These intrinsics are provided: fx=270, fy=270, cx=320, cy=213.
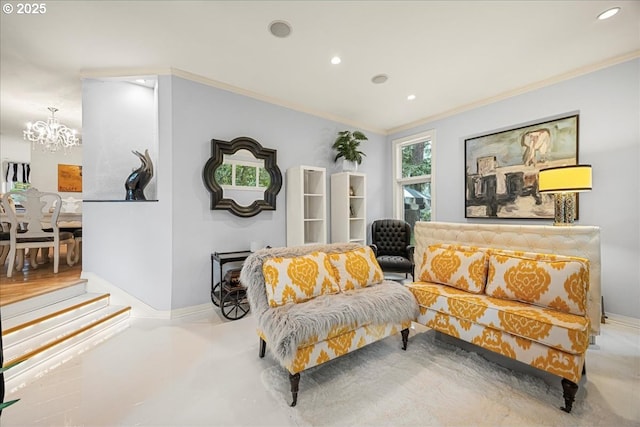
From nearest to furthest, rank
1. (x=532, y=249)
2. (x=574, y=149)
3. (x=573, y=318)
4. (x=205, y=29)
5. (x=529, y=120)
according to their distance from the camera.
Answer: (x=573, y=318) → (x=205, y=29) → (x=532, y=249) → (x=574, y=149) → (x=529, y=120)

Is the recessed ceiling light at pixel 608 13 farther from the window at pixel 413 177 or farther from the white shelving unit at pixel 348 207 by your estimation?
the white shelving unit at pixel 348 207

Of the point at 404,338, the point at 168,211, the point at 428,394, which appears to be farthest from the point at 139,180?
the point at 428,394

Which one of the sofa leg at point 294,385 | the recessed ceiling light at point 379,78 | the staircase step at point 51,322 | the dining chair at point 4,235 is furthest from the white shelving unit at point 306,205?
the dining chair at point 4,235

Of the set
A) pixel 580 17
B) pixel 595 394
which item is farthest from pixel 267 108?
pixel 595 394

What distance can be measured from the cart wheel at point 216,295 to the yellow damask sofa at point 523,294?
2192 mm

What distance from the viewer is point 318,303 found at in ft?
6.59

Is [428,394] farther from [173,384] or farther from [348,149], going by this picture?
[348,149]

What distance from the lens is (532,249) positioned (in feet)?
8.25

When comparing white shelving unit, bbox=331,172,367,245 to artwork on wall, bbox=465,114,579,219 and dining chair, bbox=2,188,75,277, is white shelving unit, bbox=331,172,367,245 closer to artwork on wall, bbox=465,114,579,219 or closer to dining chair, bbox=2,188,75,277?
artwork on wall, bbox=465,114,579,219

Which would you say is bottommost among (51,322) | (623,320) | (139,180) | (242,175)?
(623,320)

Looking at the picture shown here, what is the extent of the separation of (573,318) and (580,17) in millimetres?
2395

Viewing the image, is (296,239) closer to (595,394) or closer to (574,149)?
(595,394)

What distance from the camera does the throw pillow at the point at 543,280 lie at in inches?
74.7

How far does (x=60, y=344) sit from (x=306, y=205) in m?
2.93
